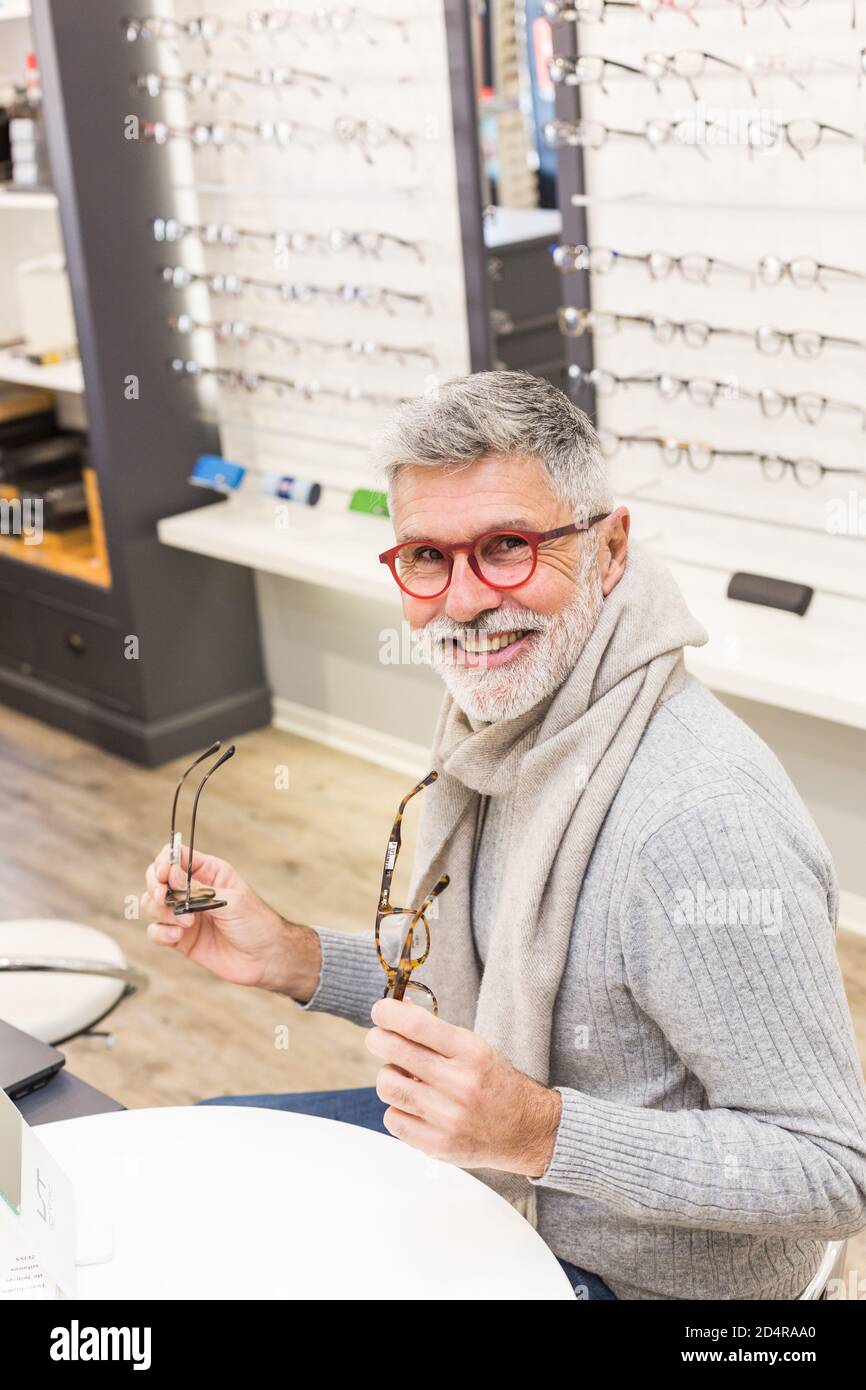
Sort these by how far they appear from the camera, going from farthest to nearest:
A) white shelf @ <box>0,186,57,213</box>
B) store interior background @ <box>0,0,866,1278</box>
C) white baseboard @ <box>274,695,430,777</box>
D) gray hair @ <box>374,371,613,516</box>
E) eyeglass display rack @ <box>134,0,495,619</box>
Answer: white baseboard @ <box>274,695,430,777</box>, white shelf @ <box>0,186,57,213</box>, eyeglass display rack @ <box>134,0,495,619</box>, store interior background @ <box>0,0,866,1278</box>, gray hair @ <box>374,371,613,516</box>

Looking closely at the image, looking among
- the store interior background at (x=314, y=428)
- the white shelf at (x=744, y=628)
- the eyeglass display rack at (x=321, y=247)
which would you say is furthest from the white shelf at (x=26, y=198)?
the white shelf at (x=744, y=628)

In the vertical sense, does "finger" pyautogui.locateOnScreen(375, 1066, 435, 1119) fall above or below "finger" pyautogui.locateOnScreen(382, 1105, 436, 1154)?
above

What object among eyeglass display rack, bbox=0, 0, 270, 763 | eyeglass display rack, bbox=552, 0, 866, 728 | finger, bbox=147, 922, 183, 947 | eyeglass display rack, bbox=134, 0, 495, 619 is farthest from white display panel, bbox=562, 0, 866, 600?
finger, bbox=147, 922, 183, 947

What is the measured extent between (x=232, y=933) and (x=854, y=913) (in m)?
1.92

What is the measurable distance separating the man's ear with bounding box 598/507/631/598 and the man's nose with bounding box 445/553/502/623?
0.12 metres

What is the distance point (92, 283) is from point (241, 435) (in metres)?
0.60

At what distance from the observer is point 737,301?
3.06 m

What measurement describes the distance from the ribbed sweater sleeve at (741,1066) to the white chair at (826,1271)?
7.0 inches

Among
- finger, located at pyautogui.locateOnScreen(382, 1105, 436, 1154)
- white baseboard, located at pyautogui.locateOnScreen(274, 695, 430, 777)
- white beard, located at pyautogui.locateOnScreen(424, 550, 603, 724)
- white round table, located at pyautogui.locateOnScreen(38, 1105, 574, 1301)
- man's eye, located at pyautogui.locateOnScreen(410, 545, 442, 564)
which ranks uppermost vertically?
man's eye, located at pyautogui.locateOnScreen(410, 545, 442, 564)

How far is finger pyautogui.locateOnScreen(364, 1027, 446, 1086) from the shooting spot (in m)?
1.34

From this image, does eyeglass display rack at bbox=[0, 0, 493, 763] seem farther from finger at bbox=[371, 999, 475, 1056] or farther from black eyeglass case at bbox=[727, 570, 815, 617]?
finger at bbox=[371, 999, 475, 1056]

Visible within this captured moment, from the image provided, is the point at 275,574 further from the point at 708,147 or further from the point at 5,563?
the point at 708,147

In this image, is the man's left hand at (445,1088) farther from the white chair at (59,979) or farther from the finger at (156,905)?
the white chair at (59,979)

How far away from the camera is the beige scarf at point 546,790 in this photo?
155cm
